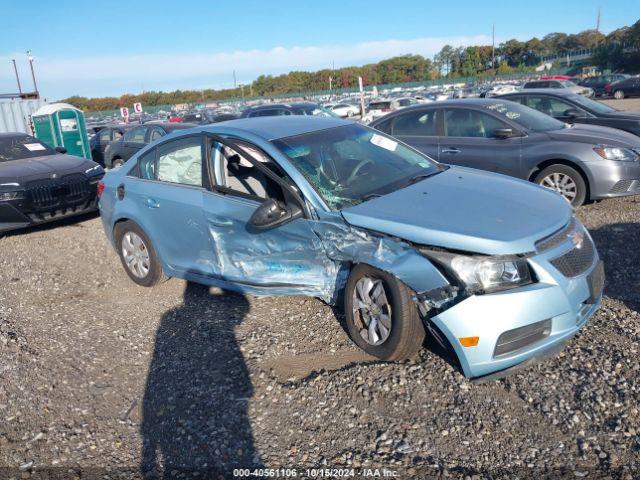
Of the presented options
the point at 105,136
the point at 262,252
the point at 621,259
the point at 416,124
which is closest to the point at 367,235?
the point at 262,252

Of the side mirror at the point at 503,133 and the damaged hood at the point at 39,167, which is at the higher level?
the side mirror at the point at 503,133

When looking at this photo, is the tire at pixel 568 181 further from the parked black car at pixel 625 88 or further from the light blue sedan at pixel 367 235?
the parked black car at pixel 625 88

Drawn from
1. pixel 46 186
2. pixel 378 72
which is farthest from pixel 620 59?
pixel 46 186

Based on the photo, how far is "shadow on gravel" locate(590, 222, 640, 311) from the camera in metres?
4.34

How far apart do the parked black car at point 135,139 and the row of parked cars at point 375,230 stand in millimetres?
7447

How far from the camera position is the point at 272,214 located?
3.77 m

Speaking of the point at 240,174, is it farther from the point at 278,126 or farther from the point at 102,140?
the point at 102,140

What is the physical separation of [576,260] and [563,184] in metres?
4.01

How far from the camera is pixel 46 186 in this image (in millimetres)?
7559

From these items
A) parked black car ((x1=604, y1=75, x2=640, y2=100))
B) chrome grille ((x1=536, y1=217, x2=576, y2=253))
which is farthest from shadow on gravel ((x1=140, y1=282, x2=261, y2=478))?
parked black car ((x1=604, y1=75, x2=640, y2=100))

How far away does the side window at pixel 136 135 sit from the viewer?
525 inches

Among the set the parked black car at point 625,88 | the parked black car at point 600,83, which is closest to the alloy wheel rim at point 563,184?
the parked black car at point 625,88

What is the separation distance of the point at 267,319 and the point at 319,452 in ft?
5.48

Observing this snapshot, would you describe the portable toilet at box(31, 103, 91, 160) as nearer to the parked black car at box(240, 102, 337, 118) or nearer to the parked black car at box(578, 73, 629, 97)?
the parked black car at box(240, 102, 337, 118)
